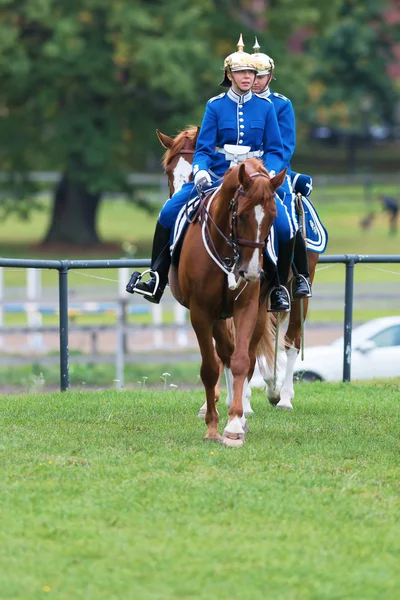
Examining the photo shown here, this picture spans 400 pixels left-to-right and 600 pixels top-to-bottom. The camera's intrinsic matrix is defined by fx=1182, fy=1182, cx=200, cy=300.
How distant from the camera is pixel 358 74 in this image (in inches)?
2378

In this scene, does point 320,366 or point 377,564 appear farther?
point 320,366

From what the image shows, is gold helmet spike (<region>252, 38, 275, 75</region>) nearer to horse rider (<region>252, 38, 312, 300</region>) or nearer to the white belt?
horse rider (<region>252, 38, 312, 300</region>)

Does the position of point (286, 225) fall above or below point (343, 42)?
below

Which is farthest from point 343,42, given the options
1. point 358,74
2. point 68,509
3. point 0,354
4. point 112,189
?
point 68,509

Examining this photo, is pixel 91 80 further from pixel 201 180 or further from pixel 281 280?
pixel 201 180

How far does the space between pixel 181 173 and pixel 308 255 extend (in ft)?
4.52

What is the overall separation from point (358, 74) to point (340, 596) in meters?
57.0

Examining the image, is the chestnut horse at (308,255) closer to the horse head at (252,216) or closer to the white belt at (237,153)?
the white belt at (237,153)

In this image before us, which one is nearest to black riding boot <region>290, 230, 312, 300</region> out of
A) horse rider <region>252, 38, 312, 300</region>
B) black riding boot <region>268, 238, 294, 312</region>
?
horse rider <region>252, 38, 312, 300</region>

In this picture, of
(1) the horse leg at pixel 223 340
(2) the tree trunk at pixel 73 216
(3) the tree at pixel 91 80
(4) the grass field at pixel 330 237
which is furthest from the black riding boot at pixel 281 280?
(2) the tree trunk at pixel 73 216

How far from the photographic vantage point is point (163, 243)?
952cm

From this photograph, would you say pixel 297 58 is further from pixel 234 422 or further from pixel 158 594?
pixel 158 594

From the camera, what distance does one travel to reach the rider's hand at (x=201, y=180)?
29.5ft

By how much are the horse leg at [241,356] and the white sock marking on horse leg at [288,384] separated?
188 cm
